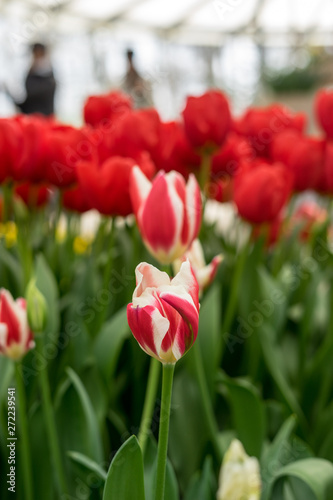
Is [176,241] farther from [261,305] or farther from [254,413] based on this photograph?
[261,305]

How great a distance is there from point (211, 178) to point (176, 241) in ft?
1.24

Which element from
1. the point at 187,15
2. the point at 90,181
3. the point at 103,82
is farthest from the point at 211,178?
the point at 187,15

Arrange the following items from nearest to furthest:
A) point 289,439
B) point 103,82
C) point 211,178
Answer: point 289,439, point 211,178, point 103,82

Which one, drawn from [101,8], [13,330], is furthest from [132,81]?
[101,8]

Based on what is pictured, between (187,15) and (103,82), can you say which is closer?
(103,82)

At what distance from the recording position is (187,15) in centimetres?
1008

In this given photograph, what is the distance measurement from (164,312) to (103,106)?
0.53 metres

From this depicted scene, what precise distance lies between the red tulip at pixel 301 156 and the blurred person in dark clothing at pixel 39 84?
93.5 inches

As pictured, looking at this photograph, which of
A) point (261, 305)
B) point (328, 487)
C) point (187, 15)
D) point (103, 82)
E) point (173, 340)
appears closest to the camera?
point (173, 340)

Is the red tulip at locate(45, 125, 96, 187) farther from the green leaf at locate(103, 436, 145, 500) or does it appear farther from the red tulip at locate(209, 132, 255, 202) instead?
the green leaf at locate(103, 436, 145, 500)

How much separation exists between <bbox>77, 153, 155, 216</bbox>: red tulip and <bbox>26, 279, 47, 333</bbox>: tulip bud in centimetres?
17

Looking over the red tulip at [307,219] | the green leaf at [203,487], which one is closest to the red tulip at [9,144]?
the green leaf at [203,487]

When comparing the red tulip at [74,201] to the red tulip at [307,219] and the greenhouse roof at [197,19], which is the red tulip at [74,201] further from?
the greenhouse roof at [197,19]

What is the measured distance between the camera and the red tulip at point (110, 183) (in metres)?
Answer: 0.50
